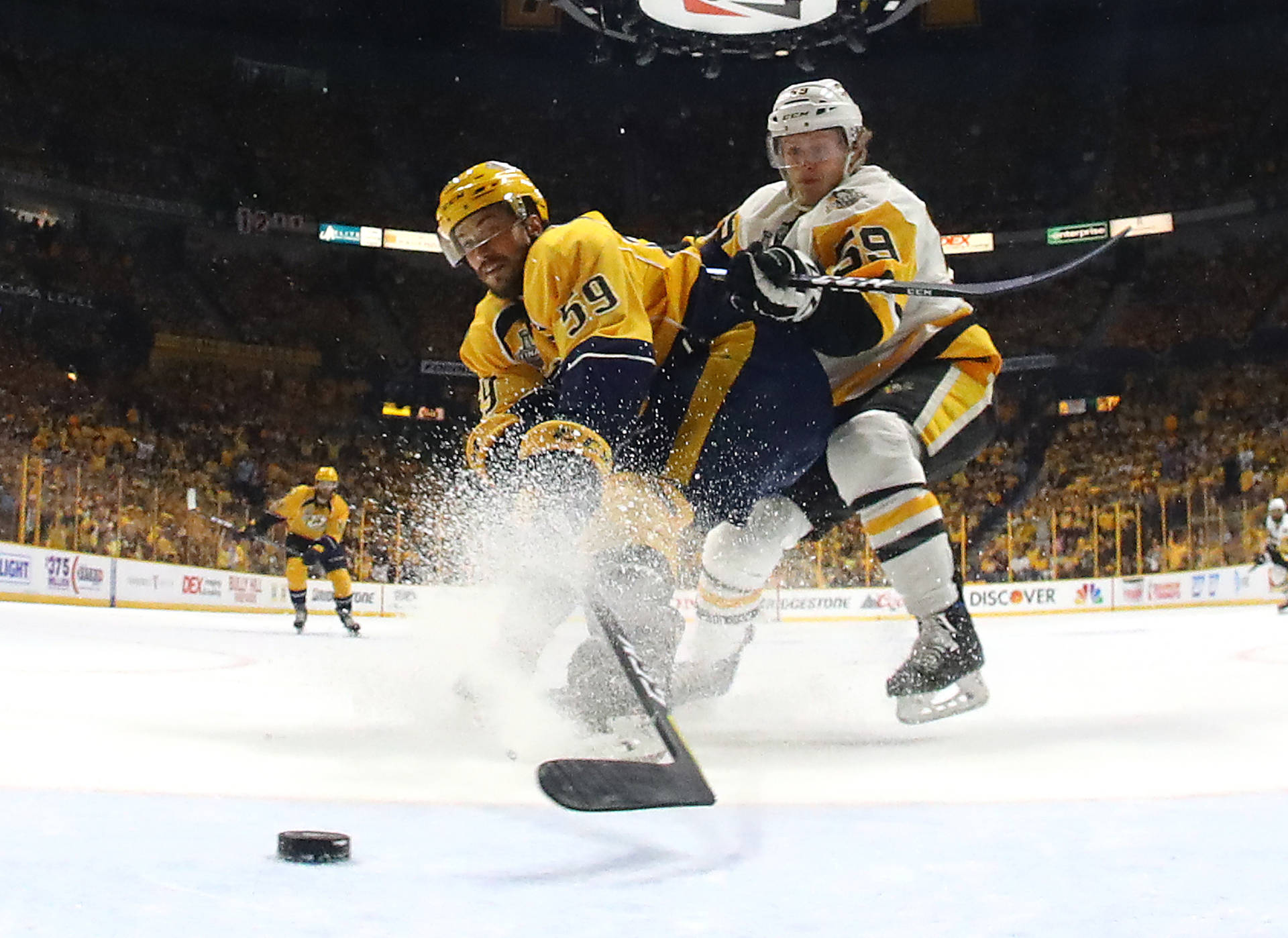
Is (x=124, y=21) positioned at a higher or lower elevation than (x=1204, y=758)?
higher

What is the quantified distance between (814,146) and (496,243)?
73 cm

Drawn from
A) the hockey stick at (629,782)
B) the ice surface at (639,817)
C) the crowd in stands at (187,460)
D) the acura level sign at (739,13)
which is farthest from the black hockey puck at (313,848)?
the acura level sign at (739,13)

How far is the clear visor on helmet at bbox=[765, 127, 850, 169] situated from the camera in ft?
8.19

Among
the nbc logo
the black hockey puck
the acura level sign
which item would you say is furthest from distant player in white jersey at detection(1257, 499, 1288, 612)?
the black hockey puck

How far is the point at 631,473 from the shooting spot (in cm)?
228

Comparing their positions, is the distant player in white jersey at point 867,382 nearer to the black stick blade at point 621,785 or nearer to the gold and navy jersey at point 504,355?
the gold and navy jersey at point 504,355

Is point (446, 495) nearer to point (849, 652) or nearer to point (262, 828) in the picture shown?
point (262, 828)

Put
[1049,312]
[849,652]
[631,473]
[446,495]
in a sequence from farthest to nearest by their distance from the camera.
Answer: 1. [1049,312]
2. [849,652]
3. [446,495]
4. [631,473]

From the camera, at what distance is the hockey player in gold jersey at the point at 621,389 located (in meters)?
2.06

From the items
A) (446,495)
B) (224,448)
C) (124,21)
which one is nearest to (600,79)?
(124,21)

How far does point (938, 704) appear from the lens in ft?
7.43

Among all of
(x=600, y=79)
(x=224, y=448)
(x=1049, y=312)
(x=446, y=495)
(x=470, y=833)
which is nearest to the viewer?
(x=470, y=833)

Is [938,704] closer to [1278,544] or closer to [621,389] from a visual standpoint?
[621,389]

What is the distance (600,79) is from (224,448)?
831 cm
